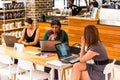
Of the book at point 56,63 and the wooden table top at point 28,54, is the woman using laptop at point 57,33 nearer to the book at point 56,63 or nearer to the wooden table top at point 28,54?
the wooden table top at point 28,54

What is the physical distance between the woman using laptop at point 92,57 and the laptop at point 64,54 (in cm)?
13

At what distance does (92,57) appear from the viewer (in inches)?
144

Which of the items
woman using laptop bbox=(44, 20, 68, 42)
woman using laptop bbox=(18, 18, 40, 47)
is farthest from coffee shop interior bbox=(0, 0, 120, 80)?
woman using laptop bbox=(44, 20, 68, 42)

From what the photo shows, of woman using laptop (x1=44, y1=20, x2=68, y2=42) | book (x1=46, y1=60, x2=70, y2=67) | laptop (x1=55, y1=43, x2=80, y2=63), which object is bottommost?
book (x1=46, y1=60, x2=70, y2=67)

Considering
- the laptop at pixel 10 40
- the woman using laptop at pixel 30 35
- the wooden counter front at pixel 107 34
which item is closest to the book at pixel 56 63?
the laptop at pixel 10 40

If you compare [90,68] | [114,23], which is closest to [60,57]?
[90,68]

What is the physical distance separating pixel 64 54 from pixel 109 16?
317 cm

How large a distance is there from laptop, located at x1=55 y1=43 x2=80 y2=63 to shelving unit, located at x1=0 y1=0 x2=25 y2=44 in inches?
180

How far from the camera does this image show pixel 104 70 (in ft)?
11.5

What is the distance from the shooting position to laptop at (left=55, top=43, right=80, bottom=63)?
376 cm

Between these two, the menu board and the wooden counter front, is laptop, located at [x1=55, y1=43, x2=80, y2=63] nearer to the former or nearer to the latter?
the wooden counter front

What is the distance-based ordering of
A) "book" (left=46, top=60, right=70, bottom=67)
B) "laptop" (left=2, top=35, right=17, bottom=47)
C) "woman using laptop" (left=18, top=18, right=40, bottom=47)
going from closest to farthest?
"book" (left=46, top=60, right=70, bottom=67) < "laptop" (left=2, top=35, right=17, bottom=47) < "woman using laptop" (left=18, top=18, right=40, bottom=47)

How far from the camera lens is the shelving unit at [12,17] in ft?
26.3

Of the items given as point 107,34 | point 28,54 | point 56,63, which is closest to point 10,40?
point 28,54
